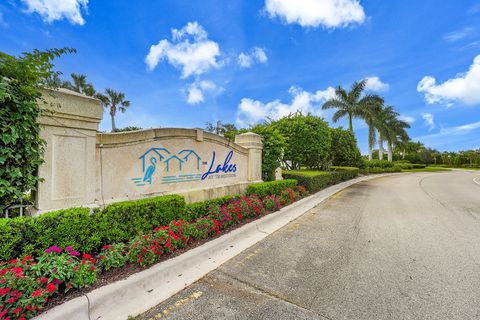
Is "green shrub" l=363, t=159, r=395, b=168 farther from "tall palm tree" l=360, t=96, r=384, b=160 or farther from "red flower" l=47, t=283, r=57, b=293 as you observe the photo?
"red flower" l=47, t=283, r=57, b=293

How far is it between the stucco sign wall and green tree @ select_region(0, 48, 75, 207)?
43.4 inches

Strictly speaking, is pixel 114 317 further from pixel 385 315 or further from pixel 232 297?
pixel 385 315

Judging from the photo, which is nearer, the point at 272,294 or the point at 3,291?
the point at 3,291

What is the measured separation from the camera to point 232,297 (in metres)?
2.73

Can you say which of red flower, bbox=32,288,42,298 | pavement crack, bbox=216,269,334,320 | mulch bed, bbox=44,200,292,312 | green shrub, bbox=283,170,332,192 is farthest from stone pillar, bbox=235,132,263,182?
red flower, bbox=32,288,42,298

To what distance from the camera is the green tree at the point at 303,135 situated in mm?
12594

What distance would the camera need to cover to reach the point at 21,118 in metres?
2.79

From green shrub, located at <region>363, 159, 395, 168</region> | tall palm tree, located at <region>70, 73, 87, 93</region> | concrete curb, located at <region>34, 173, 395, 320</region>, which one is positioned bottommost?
concrete curb, located at <region>34, 173, 395, 320</region>

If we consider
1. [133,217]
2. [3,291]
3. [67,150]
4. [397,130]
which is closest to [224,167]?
[133,217]

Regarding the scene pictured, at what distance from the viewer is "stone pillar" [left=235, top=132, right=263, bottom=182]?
26.9 feet

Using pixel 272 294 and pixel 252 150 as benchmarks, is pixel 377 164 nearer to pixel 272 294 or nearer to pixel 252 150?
pixel 252 150

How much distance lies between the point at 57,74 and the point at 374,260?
591cm

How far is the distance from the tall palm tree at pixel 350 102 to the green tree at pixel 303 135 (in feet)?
46.6

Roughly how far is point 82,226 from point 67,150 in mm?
1247
